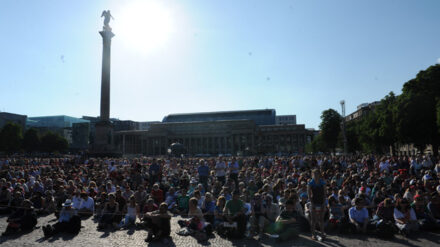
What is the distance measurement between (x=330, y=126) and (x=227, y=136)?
68.6 m

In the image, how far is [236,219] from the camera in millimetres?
10570

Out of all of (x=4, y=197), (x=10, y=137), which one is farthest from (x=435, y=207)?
(x=10, y=137)

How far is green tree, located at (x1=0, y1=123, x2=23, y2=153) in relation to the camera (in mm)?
83188

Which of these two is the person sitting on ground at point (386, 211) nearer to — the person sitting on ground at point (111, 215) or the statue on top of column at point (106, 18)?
the person sitting on ground at point (111, 215)

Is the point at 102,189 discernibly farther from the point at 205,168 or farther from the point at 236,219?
the point at 236,219

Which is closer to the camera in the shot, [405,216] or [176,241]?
[176,241]

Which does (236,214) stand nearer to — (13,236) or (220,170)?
(13,236)

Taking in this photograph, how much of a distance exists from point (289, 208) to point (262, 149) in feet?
421

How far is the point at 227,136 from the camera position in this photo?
459 feet

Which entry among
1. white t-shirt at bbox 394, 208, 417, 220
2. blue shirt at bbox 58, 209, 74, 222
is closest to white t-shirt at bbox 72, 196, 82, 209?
blue shirt at bbox 58, 209, 74, 222

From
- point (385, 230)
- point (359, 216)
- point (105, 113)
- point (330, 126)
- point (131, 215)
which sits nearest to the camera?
point (385, 230)

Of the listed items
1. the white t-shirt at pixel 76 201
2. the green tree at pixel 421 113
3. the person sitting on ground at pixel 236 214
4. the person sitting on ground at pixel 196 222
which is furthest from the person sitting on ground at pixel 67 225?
the green tree at pixel 421 113

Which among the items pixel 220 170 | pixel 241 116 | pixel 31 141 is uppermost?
pixel 241 116

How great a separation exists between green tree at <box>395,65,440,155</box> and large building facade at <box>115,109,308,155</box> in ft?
292
